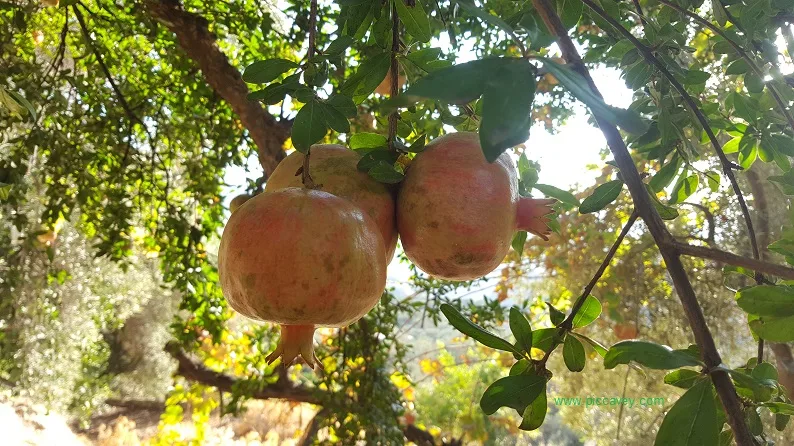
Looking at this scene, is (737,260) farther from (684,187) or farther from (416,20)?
(684,187)

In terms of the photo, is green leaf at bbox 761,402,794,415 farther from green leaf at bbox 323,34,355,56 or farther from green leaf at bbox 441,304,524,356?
green leaf at bbox 323,34,355,56

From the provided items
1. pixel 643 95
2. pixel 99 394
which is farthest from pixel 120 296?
pixel 643 95

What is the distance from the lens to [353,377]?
1256 millimetres

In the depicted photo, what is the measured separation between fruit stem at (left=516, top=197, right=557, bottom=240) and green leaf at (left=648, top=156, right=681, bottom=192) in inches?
9.3

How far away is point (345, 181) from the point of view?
1.39 ft

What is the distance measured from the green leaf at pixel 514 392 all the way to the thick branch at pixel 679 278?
0.37 feet

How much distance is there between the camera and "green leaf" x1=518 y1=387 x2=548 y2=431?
399 mm

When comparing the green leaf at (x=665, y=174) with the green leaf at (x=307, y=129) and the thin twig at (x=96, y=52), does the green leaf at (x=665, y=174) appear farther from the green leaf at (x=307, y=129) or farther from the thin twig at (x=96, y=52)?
the thin twig at (x=96, y=52)

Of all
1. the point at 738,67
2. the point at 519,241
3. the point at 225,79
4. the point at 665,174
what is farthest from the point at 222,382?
the point at 738,67

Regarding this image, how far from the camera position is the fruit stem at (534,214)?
0.45 m

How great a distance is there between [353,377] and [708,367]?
3.47 ft

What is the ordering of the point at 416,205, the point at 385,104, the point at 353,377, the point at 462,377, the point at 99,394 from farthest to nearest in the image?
the point at 99,394 → the point at 462,377 → the point at 353,377 → the point at 416,205 → the point at 385,104

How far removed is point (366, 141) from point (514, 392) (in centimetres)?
25

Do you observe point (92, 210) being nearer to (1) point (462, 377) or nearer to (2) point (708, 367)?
(2) point (708, 367)
